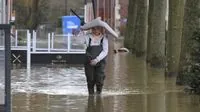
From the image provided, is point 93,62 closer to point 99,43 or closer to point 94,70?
point 94,70

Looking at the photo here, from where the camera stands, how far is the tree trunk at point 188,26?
1596cm

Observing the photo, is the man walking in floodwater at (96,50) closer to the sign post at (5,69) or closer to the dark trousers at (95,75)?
the dark trousers at (95,75)

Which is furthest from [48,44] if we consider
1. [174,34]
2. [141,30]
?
[141,30]

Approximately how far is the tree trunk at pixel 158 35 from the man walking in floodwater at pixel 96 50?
8600mm

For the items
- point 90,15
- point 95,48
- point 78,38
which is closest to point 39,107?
point 95,48

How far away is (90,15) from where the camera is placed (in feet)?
130

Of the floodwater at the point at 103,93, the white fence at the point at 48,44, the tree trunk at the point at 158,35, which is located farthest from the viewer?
the white fence at the point at 48,44

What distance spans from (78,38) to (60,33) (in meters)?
1.41

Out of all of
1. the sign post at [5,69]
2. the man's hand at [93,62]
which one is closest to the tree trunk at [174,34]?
the man's hand at [93,62]

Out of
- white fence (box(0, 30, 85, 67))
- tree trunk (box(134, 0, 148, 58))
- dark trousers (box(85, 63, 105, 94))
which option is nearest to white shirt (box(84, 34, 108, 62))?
dark trousers (box(85, 63, 105, 94))

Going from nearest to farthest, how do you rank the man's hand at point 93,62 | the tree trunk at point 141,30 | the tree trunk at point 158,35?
the man's hand at point 93,62 → the tree trunk at point 158,35 → the tree trunk at point 141,30

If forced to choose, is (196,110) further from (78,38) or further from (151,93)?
(78,38)

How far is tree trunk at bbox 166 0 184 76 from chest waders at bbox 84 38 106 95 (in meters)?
4.63

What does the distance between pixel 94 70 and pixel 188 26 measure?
354 centimetres
